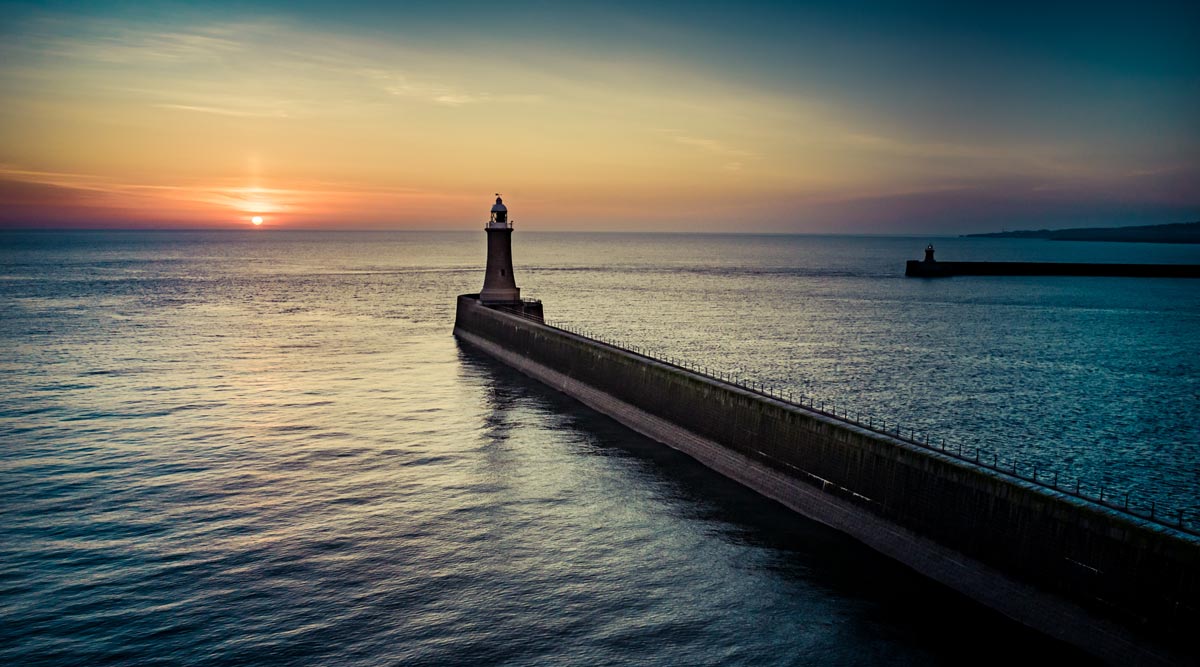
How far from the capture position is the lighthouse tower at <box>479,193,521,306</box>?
181ft

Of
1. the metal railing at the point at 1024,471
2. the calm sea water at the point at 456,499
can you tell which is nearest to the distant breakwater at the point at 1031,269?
the calm sea water at the point at 456,499

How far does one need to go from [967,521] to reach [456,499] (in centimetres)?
1331

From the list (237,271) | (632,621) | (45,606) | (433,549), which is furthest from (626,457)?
(237,271)

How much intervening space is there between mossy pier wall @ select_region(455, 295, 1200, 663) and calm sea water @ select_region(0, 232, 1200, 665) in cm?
61

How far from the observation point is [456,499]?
23.4 m

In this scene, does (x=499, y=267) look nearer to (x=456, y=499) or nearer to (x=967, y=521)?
(x=456, y=499)

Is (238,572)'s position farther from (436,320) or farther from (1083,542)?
(436,320)

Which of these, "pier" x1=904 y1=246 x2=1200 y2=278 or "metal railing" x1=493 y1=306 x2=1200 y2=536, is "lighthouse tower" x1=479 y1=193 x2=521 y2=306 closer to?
"metal railing" x1=493 y1=306 x2=1200 y2=536

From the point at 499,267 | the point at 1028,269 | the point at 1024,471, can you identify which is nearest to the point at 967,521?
the point at 1024,471

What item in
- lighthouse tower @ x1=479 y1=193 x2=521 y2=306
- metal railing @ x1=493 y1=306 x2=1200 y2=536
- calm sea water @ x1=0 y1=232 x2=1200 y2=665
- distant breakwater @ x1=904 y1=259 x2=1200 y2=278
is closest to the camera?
calm sea water @ x1=0 y1=232 x2=1200 y2=665

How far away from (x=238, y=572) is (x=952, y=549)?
1533 centimetres

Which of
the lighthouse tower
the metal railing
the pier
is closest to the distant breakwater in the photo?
the pier

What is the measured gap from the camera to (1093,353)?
53750 millimetres

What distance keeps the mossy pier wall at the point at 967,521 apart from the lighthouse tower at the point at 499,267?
27.5 m
